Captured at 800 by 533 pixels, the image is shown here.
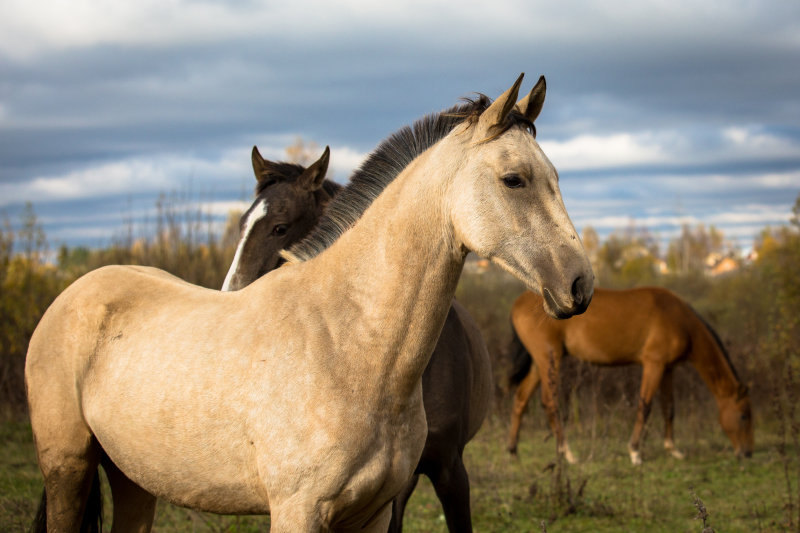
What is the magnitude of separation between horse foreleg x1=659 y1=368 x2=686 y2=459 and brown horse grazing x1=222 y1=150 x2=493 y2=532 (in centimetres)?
592

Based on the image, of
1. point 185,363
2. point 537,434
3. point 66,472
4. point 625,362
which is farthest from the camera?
point 537,434

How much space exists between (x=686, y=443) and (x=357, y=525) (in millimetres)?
9098

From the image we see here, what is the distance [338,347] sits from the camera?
2523 mm

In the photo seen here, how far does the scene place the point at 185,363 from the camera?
8.66ft

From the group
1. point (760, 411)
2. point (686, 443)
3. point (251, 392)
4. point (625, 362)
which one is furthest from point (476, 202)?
point (760, 411)

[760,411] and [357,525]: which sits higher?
[357,525]

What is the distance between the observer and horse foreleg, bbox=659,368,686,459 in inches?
378

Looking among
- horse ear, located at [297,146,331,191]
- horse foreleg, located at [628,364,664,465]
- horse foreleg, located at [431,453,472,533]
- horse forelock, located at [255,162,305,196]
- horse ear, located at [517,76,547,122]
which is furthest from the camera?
horse foreleg, located at [628,364,664,465]

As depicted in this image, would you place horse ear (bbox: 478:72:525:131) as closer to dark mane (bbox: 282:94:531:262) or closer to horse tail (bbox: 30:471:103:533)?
dark mane (bbox: 282:94:531:262)

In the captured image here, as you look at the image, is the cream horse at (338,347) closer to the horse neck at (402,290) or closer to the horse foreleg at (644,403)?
the horse neck at (402,290)

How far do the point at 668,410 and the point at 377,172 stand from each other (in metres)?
8.46

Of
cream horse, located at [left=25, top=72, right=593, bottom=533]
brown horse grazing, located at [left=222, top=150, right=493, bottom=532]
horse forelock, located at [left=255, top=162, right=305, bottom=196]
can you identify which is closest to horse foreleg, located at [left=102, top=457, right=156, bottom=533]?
cream horse, located at [left=25, top=72, right=593, bottom=533]

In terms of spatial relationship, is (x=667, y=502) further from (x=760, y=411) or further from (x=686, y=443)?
(x=760, y=411)

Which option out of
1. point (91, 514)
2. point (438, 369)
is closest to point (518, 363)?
point (438, 369)
